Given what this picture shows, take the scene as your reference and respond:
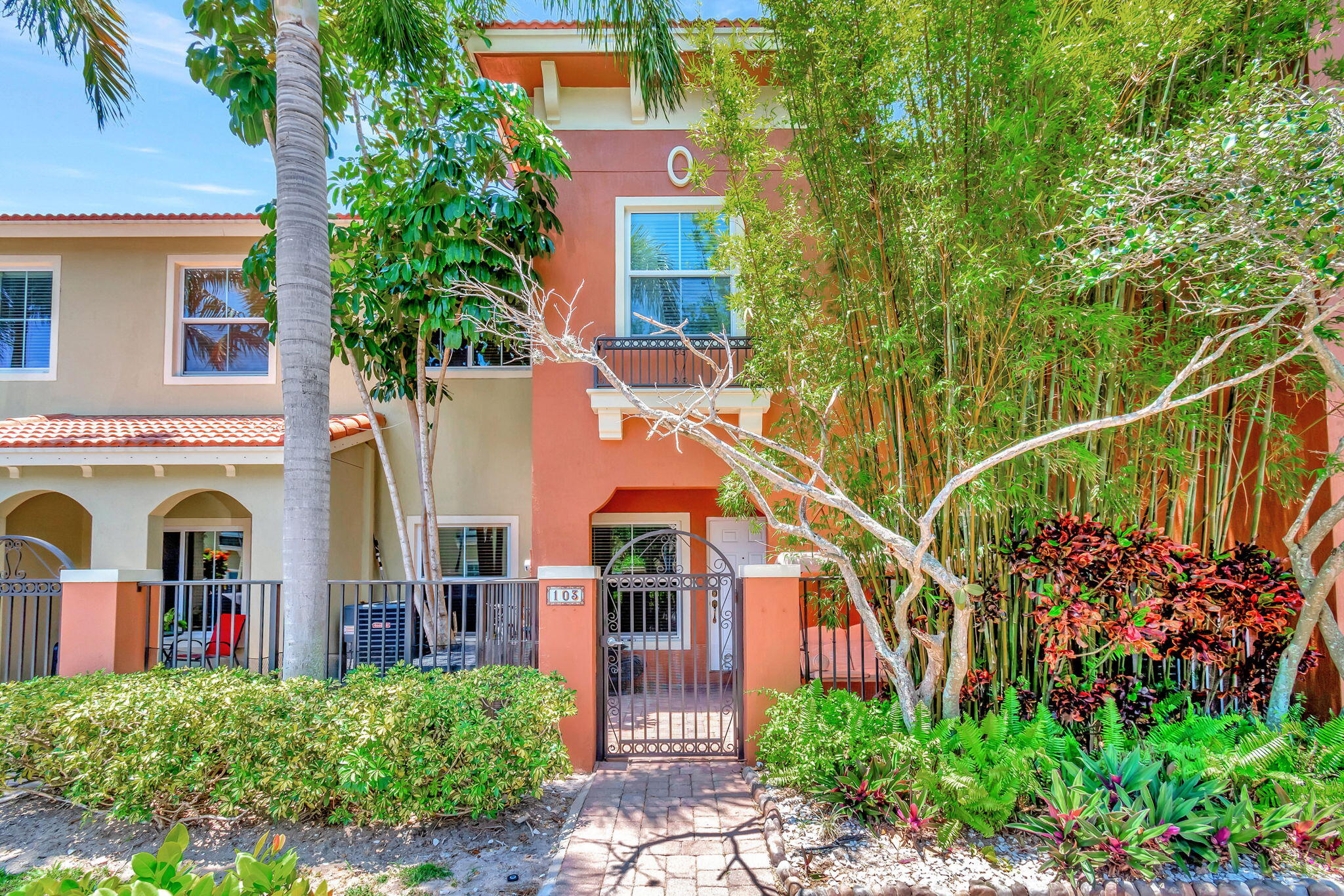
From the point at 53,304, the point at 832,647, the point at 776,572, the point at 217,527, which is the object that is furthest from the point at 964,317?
the point at 53,304

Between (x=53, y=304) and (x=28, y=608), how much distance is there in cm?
435

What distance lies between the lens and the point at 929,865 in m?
3.89

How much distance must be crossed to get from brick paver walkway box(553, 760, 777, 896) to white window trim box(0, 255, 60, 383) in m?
9.97

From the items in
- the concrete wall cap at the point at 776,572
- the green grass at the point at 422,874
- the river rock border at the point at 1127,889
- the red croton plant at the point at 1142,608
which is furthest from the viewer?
the concrete wall cap at the point at 776,572

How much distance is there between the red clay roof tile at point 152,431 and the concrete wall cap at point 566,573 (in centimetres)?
369

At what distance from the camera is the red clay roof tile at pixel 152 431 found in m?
8.34

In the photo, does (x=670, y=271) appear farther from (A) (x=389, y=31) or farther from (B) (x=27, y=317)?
(B) (x=27, y=317)

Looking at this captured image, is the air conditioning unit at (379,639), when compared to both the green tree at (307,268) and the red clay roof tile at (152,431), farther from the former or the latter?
the green tree at (307,268)

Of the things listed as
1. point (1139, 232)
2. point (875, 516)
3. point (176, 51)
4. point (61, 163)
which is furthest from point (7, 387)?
point (1139, 232)

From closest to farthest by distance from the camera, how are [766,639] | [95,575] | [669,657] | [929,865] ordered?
[929,865] < [669,657] < [766,639] < [95,575]

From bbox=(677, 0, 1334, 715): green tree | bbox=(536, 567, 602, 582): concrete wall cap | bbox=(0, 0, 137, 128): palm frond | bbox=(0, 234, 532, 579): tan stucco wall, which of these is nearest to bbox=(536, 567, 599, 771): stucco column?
bbox=(536, 567, 602, 582): concrete wall cap

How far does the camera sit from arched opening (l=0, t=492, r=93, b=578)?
9922mm

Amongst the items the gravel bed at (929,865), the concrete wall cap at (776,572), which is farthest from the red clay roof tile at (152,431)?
the gravel bed at (929,865)

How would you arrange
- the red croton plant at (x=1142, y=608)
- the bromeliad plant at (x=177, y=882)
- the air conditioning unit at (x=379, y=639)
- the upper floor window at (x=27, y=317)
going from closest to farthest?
the bromeliad plant at (x=177, y=882) < the red croton plant at (x=1142, y=608) < the air conditioning unit at (x=379, y=639) < the upper floor window at (x=27, y=317)
